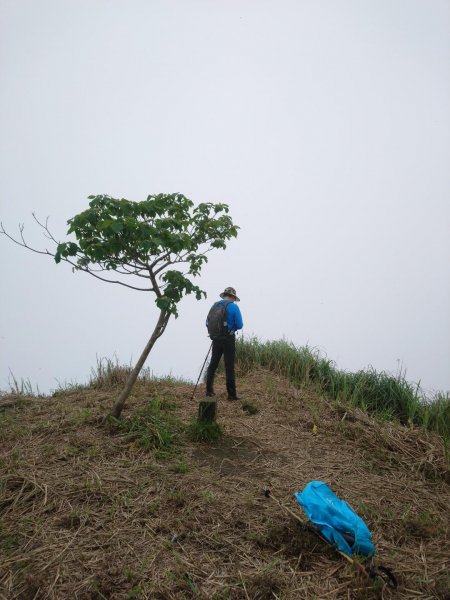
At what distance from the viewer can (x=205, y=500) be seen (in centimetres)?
348

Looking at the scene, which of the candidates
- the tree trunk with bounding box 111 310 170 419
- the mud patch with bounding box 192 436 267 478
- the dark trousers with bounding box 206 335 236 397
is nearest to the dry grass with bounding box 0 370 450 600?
the mud patch with bounding box 192 436 267 478

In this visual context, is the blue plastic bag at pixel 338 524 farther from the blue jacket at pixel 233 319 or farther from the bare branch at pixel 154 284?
the blue jacket at pixel 233 319

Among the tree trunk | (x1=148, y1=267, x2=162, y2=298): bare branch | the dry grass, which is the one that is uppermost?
(x1=148, y1=267, x2=162, y2=298): bare branch

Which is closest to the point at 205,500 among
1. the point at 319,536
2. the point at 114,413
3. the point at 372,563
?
the point at 319,536

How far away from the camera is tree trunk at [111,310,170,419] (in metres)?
5.07

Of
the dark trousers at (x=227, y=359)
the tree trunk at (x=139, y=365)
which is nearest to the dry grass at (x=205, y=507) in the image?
the tree trunk at (x=139, y=365)

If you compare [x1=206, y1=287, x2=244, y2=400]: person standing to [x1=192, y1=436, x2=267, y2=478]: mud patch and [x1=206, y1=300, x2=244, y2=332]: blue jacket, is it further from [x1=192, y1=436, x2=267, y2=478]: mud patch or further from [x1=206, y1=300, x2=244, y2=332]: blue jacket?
[x1=192, y1=436, x2=267, y2=478]: mud patch

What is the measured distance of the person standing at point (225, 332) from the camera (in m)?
7.02

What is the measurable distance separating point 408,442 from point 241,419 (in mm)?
2508

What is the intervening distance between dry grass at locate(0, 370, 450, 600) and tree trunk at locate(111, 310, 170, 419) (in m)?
0.33

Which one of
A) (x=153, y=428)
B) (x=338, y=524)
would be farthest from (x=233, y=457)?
(x=338, y=524)

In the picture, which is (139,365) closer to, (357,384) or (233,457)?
(233,457)

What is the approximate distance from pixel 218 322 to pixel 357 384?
3.12m

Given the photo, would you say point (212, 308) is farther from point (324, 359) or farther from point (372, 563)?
point (372, 563)
